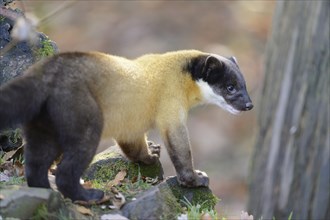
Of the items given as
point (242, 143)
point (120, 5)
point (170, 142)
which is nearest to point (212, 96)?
point (170, 142)

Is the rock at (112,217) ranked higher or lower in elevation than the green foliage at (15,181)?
lower

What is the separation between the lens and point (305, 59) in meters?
9.85

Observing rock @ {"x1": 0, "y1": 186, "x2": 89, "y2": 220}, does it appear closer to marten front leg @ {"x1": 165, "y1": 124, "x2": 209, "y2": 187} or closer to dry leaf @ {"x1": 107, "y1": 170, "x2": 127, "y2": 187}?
dry leaf @ {"x1": 107, "y1": 170, "x2": 127, "y2": 187}

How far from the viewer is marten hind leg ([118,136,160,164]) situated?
8.49 metres

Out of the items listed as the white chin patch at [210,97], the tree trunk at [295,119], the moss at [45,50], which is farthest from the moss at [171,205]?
the tree trunk at [295,119]

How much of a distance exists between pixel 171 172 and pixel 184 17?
17.2ft

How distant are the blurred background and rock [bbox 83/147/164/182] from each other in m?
6.27

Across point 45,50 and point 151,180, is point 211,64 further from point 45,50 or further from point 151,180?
point 45,50

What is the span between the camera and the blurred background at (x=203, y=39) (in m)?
16.6

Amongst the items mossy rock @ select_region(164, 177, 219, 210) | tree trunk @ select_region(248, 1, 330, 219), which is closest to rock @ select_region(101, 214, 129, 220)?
mossy rock @ select_region(164, 177, 219, 210)

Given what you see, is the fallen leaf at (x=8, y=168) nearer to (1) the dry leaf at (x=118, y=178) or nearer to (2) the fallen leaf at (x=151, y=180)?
(1) the dry leaf at (x=118, y=178)

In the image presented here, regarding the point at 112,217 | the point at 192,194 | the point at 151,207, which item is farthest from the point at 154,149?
the point at 112,217

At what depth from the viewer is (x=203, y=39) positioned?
1905 centimetres

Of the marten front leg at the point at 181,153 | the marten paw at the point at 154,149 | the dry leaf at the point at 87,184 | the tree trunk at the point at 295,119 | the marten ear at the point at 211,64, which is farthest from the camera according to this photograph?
the tree trunk at the point at 295,119
